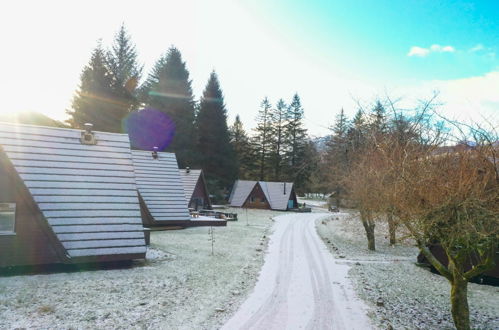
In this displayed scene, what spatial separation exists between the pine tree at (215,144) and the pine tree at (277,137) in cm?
1307

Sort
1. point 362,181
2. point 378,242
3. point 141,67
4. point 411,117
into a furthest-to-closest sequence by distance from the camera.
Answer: point 141,67, point 378,242, point 362,181, point 411,117

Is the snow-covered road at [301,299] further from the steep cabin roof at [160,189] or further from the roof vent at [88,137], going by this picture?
the roof vent at [88,137]

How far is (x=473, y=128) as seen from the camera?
6051 millimetres

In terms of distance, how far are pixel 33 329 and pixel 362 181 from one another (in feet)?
51.7

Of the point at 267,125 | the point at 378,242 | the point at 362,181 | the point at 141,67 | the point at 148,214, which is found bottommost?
the point at 378,242

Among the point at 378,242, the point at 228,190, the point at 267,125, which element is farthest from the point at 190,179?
the point at 267,125

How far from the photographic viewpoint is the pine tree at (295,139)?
64250 millimetres

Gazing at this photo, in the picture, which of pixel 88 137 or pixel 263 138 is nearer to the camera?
pixel 88 137

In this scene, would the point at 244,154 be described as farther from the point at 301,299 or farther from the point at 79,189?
the point at 301,299

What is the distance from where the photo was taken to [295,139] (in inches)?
2603

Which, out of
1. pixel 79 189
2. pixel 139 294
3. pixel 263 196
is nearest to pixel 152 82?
pixel 263 196

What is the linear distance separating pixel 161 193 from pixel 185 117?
92.0ft

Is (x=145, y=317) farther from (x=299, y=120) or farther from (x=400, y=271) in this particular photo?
(x=299, y=120)

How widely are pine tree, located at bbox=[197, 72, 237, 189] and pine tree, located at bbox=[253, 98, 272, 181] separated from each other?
12280mm
